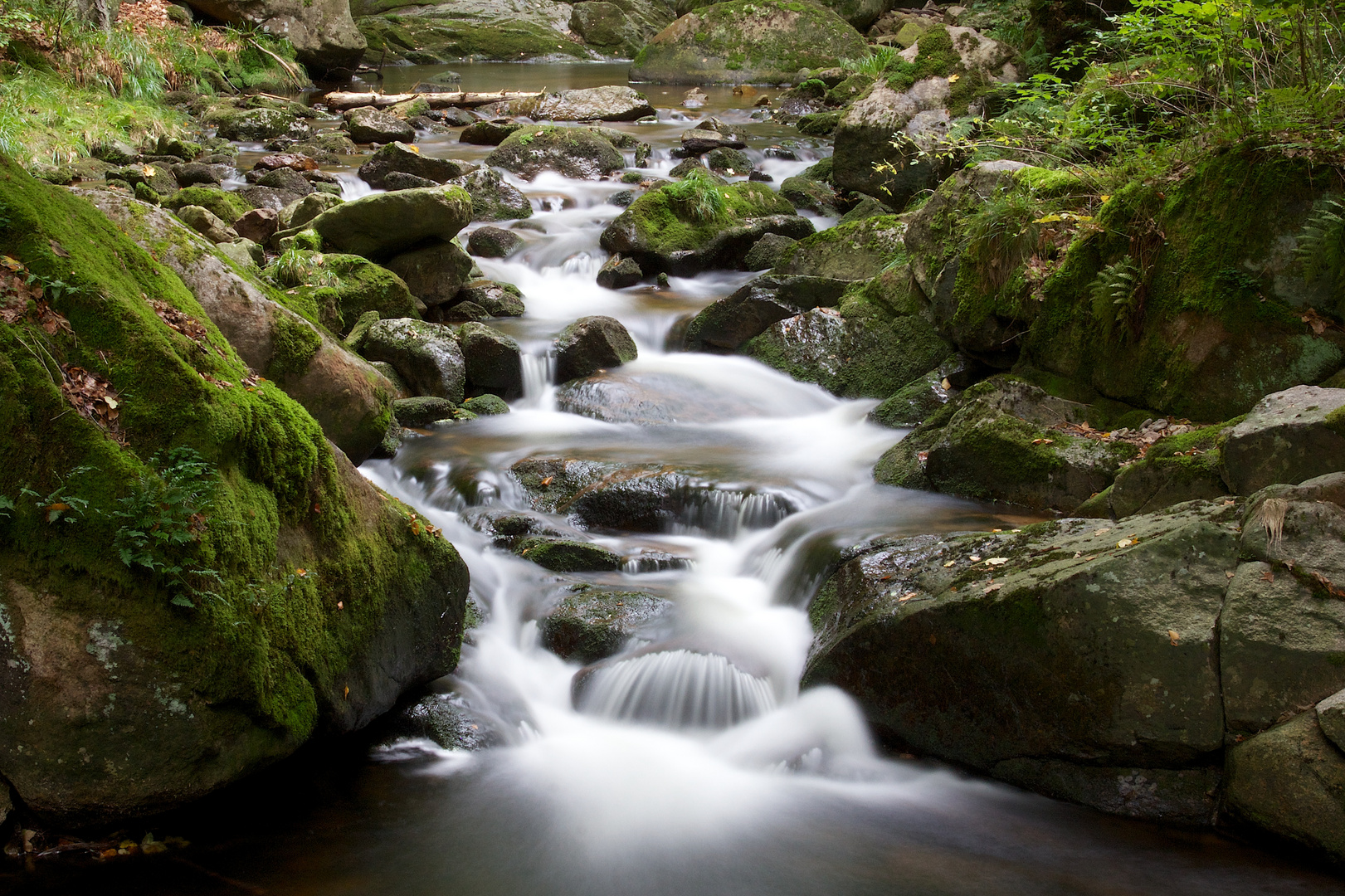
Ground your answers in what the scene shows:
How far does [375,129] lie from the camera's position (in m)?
17.7

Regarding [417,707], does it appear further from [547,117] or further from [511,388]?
[547,117]

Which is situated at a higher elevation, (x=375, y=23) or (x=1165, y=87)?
(x=375, y=23)

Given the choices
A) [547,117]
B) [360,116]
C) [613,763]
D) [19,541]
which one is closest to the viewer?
[19,541]

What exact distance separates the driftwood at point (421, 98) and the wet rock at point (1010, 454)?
1832 cm

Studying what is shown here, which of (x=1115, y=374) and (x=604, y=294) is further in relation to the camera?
(x=604, y=294)

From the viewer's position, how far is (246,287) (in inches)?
239

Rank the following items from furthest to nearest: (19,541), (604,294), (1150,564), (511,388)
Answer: (604,294)
(511,388)
(1150,564)
(19,541)

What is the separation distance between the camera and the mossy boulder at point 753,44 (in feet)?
95.2

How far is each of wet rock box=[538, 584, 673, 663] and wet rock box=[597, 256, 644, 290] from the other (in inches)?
268

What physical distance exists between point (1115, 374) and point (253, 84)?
21831 mm

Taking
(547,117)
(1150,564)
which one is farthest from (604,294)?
(547,117)

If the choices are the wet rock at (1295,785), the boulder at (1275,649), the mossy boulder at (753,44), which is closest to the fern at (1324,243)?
the boulder at (1275,649)

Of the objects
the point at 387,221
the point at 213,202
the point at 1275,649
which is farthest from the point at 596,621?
the point at 213,202

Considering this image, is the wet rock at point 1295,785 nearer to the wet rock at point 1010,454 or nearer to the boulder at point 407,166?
the wet rock at point 1010,454
